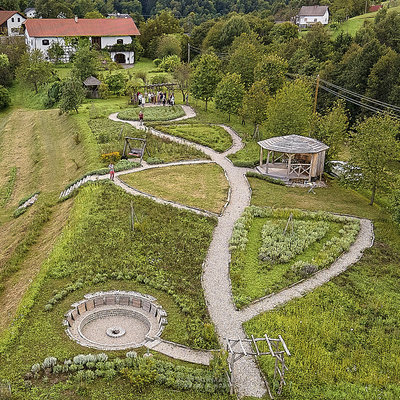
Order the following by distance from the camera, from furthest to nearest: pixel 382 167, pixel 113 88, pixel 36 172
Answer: pixel 113 88 < pixel 36 172 < pixel 382 167

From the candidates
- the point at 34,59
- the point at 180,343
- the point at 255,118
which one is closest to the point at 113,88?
the point at 34,59

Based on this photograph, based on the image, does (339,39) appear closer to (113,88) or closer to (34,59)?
(113,88)

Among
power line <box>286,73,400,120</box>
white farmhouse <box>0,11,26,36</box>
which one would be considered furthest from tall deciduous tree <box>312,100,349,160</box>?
white farmhouse <box>0,11,26,36</box>

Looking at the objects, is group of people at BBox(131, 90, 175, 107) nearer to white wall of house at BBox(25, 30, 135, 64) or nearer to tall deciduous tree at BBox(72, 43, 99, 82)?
tall deciduous tree at BBox(72, 43, 99, 82)

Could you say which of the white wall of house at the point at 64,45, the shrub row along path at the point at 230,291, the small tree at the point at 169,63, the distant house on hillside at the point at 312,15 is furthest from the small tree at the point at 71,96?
the distant house on hillside at the point at 312,15

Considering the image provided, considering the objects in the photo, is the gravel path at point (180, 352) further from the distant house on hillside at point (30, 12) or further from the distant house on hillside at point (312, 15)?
the distant house on hillside at point (30, 12)

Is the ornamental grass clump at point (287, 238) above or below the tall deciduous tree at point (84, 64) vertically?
below
